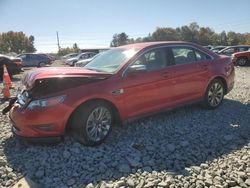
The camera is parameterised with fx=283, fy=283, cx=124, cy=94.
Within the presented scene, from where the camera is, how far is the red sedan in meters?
4.14

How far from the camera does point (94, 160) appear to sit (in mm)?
4004

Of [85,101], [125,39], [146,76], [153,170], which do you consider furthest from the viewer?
[125,39]

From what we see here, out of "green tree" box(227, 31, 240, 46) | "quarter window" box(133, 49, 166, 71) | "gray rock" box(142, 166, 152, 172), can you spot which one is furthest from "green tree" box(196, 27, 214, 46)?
"gray rock" box(142, 166, 152, 172)

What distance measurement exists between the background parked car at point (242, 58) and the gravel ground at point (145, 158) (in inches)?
622

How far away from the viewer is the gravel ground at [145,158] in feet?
11.5

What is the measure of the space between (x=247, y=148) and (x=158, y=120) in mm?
1800

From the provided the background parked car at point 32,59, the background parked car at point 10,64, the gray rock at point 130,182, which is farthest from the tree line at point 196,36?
the gray rock at point 130,182

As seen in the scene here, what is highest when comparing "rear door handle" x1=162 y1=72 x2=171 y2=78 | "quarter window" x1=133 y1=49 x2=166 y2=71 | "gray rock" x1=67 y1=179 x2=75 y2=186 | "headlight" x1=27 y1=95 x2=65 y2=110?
"quarter window" x1=133 y1=49 x2=166 y2=71

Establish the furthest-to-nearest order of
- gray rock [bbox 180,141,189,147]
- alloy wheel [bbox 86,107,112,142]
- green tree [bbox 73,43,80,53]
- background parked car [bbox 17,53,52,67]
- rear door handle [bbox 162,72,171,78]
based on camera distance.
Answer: green tree [bbox 73,43,80,53] < background parked car [bbox 17,53,52,67] < rear door handle [bbox 162,72,171,78] < gray rock [bbox 180,141,189,147] < alloy wheel [bbox 86,107,112,142]

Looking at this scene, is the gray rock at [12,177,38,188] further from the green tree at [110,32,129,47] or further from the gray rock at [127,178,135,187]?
the green tree at [110,32,129,47]

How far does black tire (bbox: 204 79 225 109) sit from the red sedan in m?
0.02

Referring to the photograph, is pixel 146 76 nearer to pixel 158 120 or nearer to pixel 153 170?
pixel 158 120

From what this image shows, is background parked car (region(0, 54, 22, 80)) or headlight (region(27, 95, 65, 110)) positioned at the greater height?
background parked car (region(0, 54, 22, 80))

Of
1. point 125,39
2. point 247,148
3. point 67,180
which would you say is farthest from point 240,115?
point 125,39
